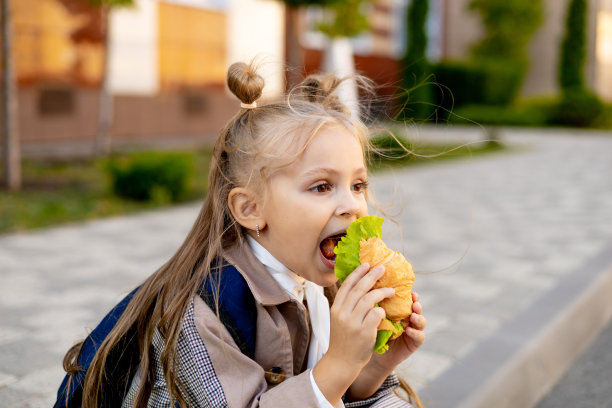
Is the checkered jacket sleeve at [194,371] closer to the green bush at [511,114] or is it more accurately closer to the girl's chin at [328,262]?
the girl's chin at [328,262]

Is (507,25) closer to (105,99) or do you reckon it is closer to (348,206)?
(105,99)

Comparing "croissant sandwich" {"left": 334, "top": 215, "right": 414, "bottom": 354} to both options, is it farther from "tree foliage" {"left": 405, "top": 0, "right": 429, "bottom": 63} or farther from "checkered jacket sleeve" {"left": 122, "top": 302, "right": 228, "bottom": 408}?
"tree foliage" {"left": 405, "top": 0, "right": 429, "bottom": 63}

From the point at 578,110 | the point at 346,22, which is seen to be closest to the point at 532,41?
the point at 578,110

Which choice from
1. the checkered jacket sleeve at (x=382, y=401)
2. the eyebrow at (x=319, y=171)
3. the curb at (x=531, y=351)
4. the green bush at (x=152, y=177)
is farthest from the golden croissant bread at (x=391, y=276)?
the green bush at (x=152, y=177)

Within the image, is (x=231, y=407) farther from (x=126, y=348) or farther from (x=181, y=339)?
(x=126, y=348)

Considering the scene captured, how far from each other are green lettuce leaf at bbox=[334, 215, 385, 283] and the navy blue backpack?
0.82ft

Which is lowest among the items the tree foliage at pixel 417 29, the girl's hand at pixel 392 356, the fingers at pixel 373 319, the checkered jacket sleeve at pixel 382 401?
the checkered jacket sleeve at pixel 382 401

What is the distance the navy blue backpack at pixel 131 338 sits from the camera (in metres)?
1.75

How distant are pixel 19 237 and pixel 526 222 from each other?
15.3ft

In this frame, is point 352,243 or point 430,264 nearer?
point 352,243

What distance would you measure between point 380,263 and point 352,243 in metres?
0.08

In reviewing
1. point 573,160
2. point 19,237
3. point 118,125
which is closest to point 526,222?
point 19,237

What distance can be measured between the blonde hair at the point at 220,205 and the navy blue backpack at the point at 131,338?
3cm

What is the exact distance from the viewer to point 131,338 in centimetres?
189
